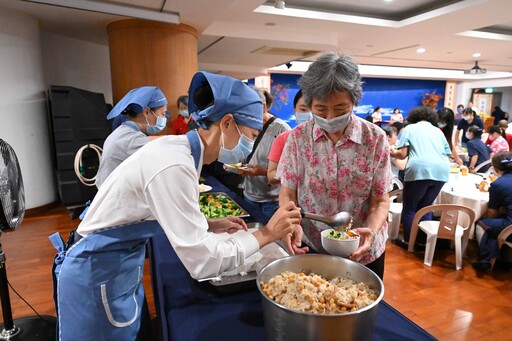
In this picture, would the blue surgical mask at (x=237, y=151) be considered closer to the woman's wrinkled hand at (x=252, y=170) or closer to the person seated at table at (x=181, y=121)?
the woman's wrinkled hand at (x=252, y=170)

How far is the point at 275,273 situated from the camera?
865 millimetres

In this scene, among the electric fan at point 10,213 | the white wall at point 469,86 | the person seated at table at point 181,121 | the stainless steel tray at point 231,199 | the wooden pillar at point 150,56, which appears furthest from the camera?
the white wall at point 469,86

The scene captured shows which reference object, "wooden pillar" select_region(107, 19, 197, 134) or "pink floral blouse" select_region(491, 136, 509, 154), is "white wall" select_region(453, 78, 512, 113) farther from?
"wooden pillar" select_region(107, 19, 197, 134)

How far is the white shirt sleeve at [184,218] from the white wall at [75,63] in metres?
4.93

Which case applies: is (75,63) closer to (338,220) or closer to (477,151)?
(338,220)

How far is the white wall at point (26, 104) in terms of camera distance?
3744 mm

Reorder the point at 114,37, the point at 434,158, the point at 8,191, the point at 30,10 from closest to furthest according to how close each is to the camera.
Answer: the point at 8,191, the point at 434,158, the point at 30,10, the point at 114,37

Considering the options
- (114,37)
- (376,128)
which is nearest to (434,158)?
(376,128)

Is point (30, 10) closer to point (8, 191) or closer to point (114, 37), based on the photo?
point (114, 37)

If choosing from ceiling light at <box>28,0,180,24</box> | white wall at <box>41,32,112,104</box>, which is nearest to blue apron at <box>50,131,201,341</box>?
ceiling light at <box>28,0,180,24</box>

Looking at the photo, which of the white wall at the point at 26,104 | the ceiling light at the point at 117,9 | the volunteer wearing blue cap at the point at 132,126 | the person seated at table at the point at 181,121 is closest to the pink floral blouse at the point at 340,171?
the volunteer wearing blue cap at the point at 132,126

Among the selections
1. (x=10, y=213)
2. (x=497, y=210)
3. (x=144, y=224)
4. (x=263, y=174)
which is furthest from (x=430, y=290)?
(x=10, y=213)

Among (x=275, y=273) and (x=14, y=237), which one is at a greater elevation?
(x=275, y=273)

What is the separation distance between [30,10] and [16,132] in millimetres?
1420
